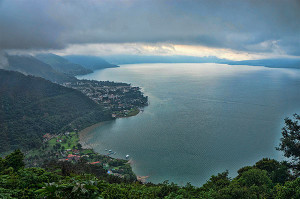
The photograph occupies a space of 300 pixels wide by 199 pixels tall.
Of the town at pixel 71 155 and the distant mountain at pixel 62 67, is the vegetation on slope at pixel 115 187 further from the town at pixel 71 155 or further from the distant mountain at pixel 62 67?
the distant mountain at pixel 62 67

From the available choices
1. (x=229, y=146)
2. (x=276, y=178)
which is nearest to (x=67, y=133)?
(x=229, y=146)

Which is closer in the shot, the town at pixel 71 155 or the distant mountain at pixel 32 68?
the town at pixel 71 155

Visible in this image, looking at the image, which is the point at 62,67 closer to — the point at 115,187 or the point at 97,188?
the point at 115,187

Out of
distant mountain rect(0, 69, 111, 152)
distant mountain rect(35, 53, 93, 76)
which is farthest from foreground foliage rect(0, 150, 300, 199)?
distant mountain rect(35, 53, 93, 76)

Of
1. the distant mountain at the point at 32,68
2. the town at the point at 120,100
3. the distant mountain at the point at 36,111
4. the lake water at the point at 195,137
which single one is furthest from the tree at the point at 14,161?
the distant mountain at the point at 32,68

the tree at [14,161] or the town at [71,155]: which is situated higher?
the tree at [14,161]

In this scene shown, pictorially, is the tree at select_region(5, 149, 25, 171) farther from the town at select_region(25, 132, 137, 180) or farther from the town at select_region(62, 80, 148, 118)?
the town at select_region(62, 80, 148, 118)

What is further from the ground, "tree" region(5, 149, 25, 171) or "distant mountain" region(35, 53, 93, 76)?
"distant mountain" region(35, 53, 93, 76)

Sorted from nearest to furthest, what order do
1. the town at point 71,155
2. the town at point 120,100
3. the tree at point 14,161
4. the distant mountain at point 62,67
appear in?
1. the tree at point 14,161
2. the town at point 71,155
3. the town at point 120,100
4. the distant mountain at point 62,67
